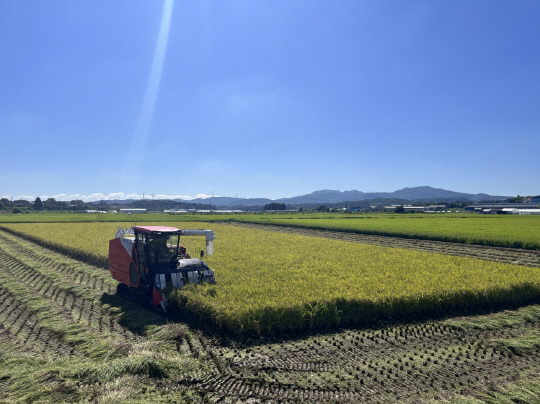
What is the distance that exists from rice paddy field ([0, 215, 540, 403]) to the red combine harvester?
0.63 metres

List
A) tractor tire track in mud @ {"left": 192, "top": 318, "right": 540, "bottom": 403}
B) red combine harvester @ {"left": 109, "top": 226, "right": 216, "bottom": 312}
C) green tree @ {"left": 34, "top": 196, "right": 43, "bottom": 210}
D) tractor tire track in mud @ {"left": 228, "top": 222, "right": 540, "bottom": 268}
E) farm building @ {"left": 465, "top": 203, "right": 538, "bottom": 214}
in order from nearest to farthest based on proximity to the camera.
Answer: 1. tractor tire track in mud @ {"left": 192, "top": 318, "right": 540, "bottom": 403}
2. red combine harvester @ {"left": 109, "top": 226, "right": 216, "bottom": 312}
3. tractor tire track in mud @ {"left": 228, "top": 222, "right": 540, "bottom": 268}
4. farm building @ {"left": 465, "top": 203, "right": 538, "bottom": 214}
5. green tree @ {"left": 34, "top": 196, "right": 43, "bottom": 210}

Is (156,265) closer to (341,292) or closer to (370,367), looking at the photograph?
(341,292)

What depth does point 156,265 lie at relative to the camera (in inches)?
472

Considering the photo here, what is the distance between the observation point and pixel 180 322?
32.1 feet

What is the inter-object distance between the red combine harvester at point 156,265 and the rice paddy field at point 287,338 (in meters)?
0.63

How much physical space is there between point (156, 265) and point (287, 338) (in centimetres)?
538

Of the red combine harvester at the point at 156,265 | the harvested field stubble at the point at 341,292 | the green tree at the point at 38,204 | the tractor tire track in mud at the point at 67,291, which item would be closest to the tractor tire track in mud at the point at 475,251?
the harvested field stubble at the point at 341,292

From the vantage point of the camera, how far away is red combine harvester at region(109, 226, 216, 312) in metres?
11.3

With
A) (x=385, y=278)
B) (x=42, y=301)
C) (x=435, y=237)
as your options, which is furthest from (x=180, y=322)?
(x=435, y=237)

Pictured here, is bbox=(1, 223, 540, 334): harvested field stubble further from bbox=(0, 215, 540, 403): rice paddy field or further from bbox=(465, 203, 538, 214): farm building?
bbox=(465, 203, 538, 214): farm building

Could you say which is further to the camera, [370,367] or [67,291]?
[67,291]

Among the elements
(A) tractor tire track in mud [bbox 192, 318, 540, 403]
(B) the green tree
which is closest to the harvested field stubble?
(A) tractor tire track in mud [bbox 192, 318, 540, 403]

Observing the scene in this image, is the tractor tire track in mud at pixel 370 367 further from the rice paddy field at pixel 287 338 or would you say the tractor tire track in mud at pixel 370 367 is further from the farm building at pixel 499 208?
the farm building at pixel 499 208

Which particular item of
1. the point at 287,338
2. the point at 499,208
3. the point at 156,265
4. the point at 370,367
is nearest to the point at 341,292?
the point at 287,338
